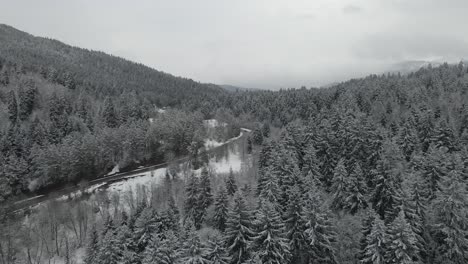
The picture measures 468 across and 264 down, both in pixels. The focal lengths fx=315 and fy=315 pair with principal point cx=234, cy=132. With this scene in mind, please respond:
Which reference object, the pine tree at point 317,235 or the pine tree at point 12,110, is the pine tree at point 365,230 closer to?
the pine tree at point 317,235

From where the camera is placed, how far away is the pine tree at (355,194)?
49281 millimetres

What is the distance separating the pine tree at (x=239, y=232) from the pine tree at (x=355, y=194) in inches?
750

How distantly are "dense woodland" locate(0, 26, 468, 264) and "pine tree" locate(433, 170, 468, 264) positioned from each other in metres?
0.16

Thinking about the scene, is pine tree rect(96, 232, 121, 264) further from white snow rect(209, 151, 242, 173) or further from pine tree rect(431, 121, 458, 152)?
pine tree rect(431, 121, 458, 152)

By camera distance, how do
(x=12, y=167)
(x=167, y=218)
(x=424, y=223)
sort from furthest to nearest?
(x=12, y=167) < (x=167, y=218) < (x=424, y=223)

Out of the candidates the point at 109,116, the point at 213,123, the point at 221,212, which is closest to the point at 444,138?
the point at 221,212

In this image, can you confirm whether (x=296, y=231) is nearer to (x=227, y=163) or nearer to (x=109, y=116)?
(x=227, y=163)

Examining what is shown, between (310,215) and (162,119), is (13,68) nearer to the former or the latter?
(162,119)

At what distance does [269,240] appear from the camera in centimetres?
3562

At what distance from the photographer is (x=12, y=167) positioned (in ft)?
262

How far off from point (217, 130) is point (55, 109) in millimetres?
61892

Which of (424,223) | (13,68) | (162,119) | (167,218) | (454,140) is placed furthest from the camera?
(13,68)

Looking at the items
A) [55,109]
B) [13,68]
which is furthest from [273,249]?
[13,68]

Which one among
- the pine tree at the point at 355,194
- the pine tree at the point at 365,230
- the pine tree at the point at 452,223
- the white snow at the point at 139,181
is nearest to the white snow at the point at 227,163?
the white snow at the point at 139,181
